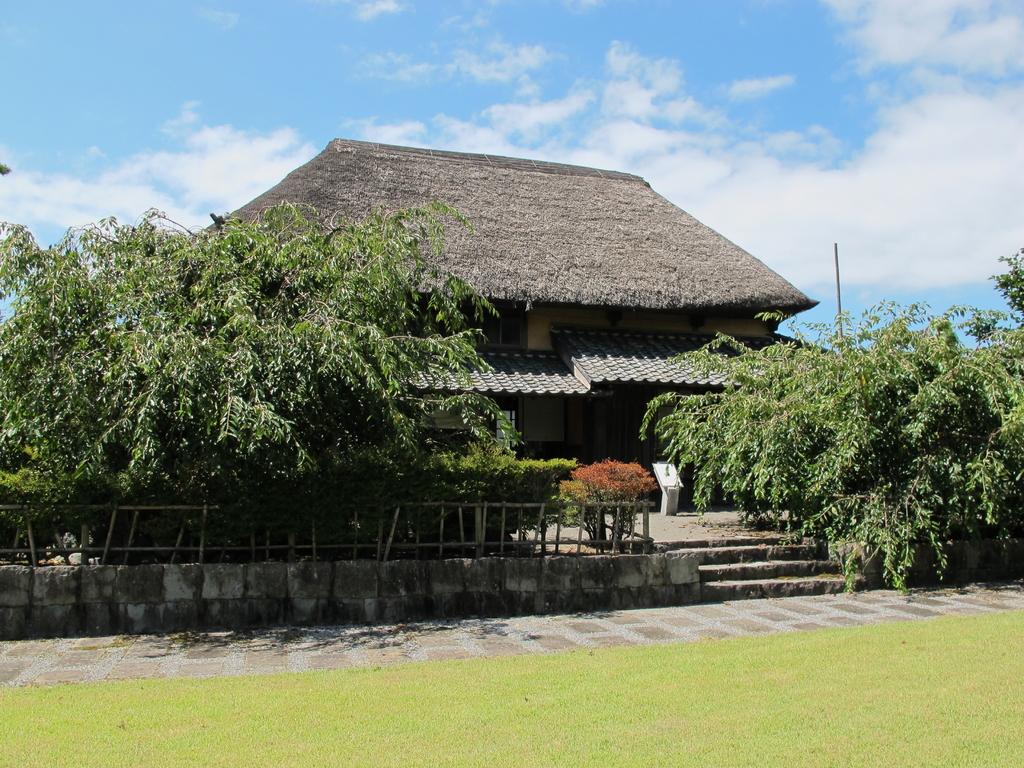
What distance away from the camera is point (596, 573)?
7969 mm

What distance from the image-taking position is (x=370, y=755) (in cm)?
390

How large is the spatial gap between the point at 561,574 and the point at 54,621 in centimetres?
423

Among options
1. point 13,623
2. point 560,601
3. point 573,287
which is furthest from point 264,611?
point 573,287

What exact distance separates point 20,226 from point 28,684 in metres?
3.84

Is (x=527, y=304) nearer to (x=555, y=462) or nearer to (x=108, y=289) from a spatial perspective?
(x=555, y=462)

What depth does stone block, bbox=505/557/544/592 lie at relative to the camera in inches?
305

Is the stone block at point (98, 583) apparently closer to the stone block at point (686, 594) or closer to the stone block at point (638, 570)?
the stone block at point (638, 570)

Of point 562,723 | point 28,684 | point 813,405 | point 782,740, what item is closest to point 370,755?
point 562,723

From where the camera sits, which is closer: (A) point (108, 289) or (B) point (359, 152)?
(A) point (108, 289)

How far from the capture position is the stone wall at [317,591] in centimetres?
675

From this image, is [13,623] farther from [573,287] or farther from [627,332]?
[627,332]

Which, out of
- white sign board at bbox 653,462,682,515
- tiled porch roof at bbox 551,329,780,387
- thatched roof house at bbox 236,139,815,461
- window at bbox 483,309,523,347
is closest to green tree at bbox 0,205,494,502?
thatched roof house at bbox 236,139,815,461

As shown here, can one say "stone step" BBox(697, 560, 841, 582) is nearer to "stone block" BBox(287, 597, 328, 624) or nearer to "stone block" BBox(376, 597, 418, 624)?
"stone block" BBox(376, 597, 418, 624)

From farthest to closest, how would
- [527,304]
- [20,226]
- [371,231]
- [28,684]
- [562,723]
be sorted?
[527,304] → [371,231] → [20,226] → [28,684] → [562,723]
